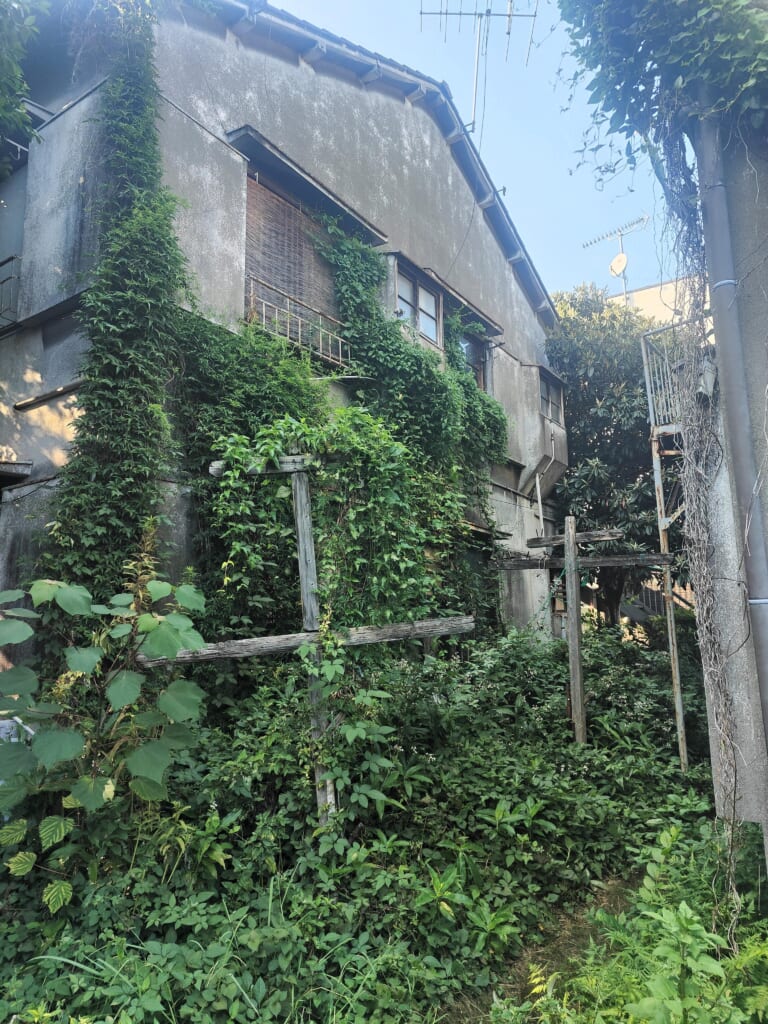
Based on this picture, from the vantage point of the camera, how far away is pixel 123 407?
6.83 meters

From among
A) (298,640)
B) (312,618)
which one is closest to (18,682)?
(298,640)

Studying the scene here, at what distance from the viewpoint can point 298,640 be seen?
4473 mm

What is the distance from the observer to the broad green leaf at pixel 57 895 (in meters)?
3.43

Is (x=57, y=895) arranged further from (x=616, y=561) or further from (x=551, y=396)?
(x=551, y=396)

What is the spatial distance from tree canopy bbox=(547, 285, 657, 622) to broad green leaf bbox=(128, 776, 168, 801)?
38.5 feet

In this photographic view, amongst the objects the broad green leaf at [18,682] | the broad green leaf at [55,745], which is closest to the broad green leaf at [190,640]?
the broad green leaf at [55,745]

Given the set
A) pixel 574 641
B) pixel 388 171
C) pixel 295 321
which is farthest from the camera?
pixel 388 171

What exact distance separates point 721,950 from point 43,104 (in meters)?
11.2

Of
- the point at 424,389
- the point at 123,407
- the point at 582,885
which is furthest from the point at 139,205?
the point at 582,885

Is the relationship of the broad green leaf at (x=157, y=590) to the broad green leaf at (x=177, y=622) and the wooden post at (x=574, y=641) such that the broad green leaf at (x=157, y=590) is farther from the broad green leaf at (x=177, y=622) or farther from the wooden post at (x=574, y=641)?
the wooden post at (x=574, y=641)

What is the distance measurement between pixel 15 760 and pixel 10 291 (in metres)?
7.31

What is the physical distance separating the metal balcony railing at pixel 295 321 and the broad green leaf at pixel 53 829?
6411mm

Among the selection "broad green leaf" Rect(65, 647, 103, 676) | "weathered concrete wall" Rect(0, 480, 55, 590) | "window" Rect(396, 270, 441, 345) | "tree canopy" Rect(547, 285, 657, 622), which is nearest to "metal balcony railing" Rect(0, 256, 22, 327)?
"weathered concrete wall" Rect(0, 480, 55, 590)

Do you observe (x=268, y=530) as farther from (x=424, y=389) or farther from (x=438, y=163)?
(x=438, y=163)
